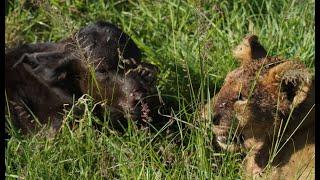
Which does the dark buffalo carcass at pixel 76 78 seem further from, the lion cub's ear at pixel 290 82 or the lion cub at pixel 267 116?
the lion cub's ear at pixel 290 82

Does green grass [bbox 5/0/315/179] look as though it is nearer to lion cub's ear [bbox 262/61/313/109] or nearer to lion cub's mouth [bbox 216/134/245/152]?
lion cub's mouth [bbox 216/134/245/152]

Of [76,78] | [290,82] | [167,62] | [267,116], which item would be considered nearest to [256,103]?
[267,116]

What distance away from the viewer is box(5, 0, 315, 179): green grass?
4766mm

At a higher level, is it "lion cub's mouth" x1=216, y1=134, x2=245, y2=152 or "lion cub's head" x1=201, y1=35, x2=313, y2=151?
"lion cub's head" x1=201, y1=35, x2=313, y2=151

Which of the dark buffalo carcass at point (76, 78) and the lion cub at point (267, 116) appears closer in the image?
the lion cub at point (267, 116)

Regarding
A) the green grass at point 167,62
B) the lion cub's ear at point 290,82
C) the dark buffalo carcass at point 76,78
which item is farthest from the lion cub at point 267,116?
the dark buffalo carcass at point 76,78

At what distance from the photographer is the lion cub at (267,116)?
16.1 feet

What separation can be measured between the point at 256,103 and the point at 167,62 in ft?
6.63

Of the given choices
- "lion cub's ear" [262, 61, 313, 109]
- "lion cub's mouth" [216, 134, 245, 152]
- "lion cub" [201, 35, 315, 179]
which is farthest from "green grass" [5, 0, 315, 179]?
"lion cub's ear" [262, 61, 313, 109]

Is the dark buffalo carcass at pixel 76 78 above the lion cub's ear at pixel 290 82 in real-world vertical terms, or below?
below

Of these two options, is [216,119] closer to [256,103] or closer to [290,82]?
[256,103]

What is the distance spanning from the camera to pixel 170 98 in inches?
254

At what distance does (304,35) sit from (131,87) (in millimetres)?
1843

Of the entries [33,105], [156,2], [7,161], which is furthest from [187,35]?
[7,161]
